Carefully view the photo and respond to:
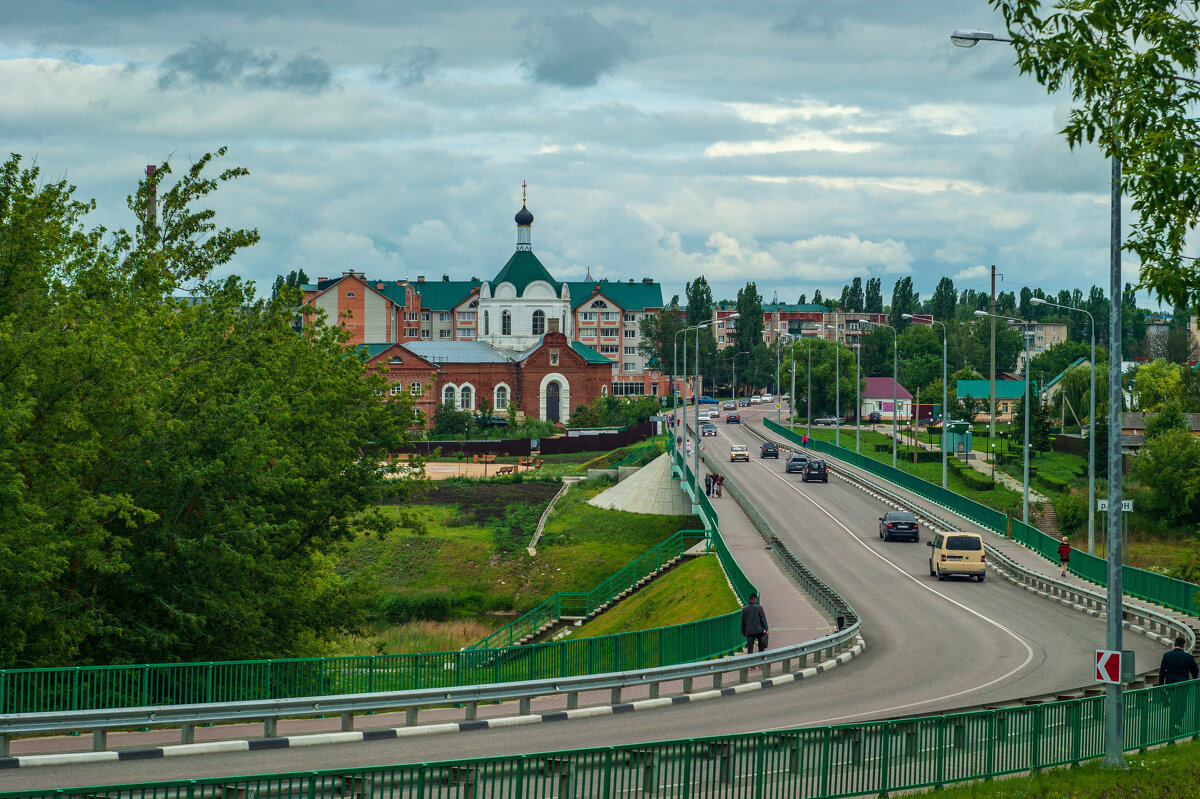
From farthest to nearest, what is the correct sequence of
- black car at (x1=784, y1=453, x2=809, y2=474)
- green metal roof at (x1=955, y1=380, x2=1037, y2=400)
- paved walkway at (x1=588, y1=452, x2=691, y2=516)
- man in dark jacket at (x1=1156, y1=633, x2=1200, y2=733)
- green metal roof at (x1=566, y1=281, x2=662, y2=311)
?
1. green metal roof at (x1=566, y1=281, x2=662, y2=311)
2. green metal roof at (x1=955, y1=380, x2=1037, y2=400)
3. black car at (x1=784, y1=453, x2=809, y2=474)
4. paved walkway at (x1=588, y1=452, x2=691, y2=516)
5. man in dark jacket at (x1=1156, y1=633, x2=1200, y2=733)

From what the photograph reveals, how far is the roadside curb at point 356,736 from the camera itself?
15.5 m

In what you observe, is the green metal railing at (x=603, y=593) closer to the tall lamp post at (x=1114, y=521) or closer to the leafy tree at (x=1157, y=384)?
the tall lamp post at (x=1114, y=521)

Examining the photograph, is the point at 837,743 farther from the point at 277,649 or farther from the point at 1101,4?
the point at 277,649

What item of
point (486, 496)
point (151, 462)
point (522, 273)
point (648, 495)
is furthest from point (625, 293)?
point (151, 462)

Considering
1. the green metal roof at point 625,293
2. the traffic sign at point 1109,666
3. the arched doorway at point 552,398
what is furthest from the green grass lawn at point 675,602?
the green metal roof at point 625,293

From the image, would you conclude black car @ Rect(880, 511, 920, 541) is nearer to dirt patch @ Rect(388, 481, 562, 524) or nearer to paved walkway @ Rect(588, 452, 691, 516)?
paved walkway @ Rect(588, 452, 691, 516)

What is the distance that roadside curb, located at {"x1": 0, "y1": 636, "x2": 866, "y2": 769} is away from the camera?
15.5 metres

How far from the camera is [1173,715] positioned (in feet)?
59.7

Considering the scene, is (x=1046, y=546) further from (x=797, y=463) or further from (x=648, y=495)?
(x=797, y=463)

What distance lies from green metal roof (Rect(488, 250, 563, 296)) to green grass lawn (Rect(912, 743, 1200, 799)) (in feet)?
443

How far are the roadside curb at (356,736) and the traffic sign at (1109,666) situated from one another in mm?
7607

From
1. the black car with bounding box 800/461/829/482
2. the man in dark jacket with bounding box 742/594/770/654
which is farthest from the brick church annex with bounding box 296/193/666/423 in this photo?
the man in dark jacket with bounding box 742/594/770/654

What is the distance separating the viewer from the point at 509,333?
5886 inches

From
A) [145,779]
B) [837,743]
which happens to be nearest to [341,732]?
[145,779]
